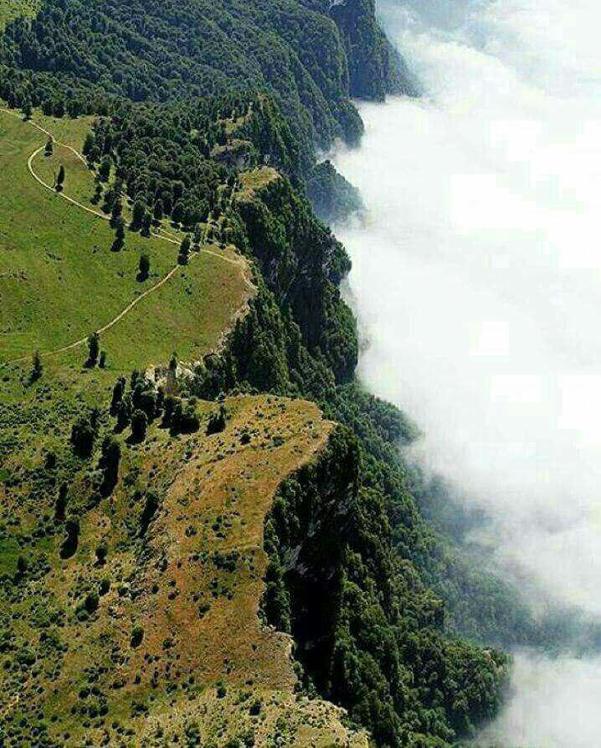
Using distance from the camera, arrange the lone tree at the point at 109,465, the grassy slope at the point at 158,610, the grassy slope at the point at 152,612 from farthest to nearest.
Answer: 1. the lone tree at the point at 109,465
2. the grassy slope at the point at 158,610
3. the grassy slope at the point at 152,612

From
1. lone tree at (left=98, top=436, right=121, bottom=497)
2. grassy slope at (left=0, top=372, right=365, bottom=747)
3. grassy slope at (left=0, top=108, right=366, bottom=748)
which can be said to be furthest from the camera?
lone tree at (left=98, top=436, right=121, bottom=497)

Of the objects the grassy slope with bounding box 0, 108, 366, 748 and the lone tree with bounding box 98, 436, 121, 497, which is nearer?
the grassy slope with bounding box 0, 108, 366, 748

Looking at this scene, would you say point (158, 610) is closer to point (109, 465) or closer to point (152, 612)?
point (152, 612)

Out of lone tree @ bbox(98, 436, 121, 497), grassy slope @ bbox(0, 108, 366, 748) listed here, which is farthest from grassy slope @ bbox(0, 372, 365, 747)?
lone tree @ bbox(98, 436, 121, 497)

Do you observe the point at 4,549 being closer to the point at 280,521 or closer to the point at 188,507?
the point at 188,507

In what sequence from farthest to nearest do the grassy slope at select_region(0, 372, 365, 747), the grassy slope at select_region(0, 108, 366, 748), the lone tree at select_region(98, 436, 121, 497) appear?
the lone tree at select_region(98, 436, 121, 497) → the grassy slope at select_region(0, 372, 365, 747) → the grassy slope at select_region(0, 108, 366, 748)

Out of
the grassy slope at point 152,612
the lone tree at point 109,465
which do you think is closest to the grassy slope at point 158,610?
the grassy slope at point 152,612

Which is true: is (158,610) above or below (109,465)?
above

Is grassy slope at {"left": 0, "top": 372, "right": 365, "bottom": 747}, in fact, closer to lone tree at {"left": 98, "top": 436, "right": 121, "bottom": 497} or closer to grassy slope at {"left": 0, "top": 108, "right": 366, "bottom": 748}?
grassy slope at {"left": 0, "top": 108, "right": 366, "bottom": 748}

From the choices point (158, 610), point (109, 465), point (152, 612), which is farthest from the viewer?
point (109, 465)

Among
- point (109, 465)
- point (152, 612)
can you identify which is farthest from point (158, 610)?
point (109, 465)

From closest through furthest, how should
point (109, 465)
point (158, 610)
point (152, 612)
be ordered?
point (152, 612) < point (158, 610) < point (109, 465)

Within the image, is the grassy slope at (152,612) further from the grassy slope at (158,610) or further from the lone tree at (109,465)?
the lone tree at (109,465)

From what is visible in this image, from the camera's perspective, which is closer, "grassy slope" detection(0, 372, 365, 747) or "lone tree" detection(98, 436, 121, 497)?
"grassy slope" detection(0, 372, 365, 747)
